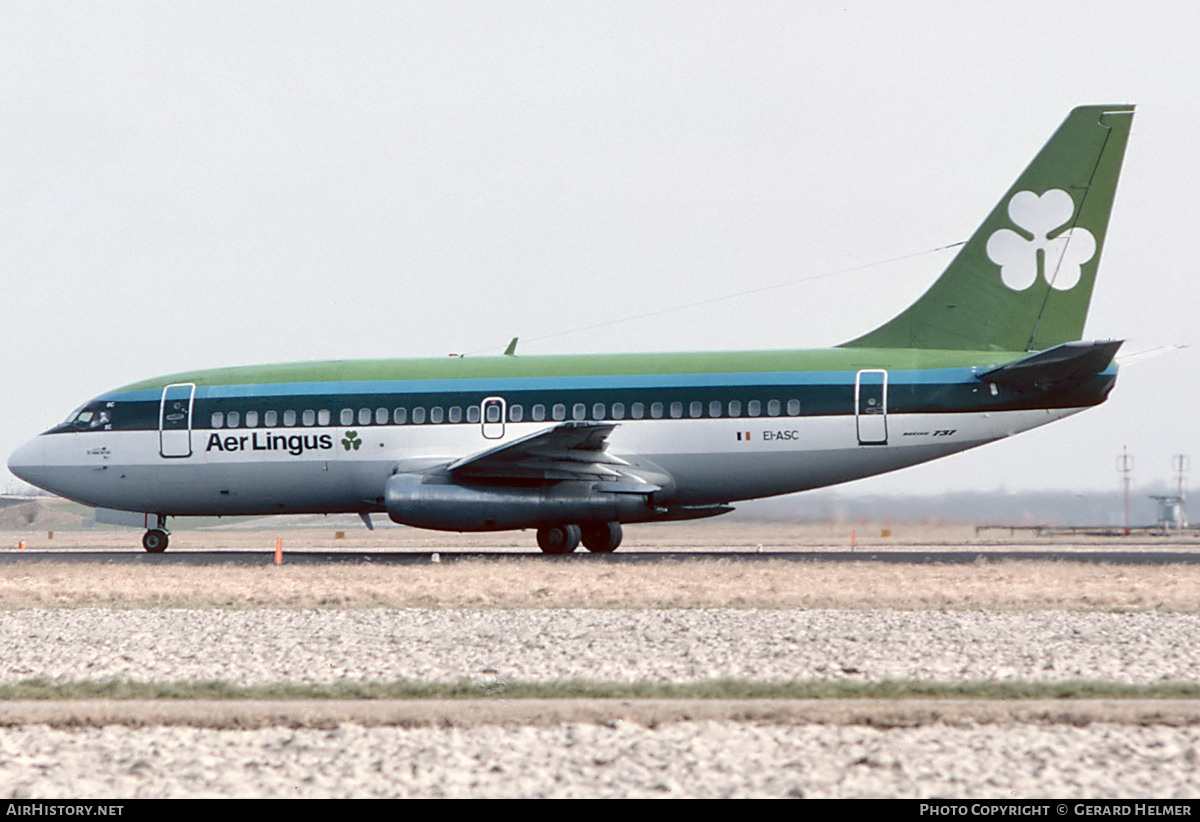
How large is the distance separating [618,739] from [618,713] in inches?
22.5

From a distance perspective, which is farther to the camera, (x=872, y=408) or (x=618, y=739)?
(x=872, y=408)

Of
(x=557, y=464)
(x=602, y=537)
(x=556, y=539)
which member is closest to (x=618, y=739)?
(x=557, y=464)

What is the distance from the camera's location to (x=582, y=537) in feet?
93.0

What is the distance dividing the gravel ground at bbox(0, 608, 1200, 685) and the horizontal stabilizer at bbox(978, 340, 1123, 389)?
9168 mm

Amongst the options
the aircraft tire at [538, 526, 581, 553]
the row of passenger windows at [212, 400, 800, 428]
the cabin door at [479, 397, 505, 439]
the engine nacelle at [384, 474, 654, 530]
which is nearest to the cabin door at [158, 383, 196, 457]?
the row of passenger windows at [212, 400, 800, 428]

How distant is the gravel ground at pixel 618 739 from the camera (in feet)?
20.4

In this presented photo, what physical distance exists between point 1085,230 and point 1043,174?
1.44 metres

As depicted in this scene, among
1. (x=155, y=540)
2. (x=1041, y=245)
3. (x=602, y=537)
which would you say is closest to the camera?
(x=1041, y=245)

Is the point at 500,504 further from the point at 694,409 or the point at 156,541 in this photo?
the point at 156,541

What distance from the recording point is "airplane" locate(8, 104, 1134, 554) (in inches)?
979

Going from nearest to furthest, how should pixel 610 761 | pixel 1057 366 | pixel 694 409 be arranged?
1. pixel 610 761
2. pixel 1057 366
3. pixel 694 409

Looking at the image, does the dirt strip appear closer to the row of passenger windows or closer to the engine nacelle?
the engine nacelle

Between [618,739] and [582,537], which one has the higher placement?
[582,537]
